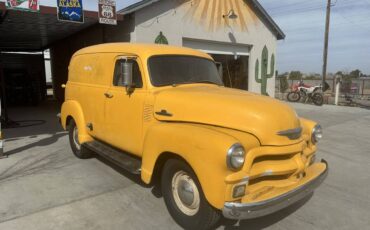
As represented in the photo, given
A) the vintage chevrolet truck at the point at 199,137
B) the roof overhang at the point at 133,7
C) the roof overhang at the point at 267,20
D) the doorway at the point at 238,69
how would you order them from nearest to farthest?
the vintage chevrolet truck at the point at 199,137 → the roof overhang at the point at 133,7 → the roof overhang at the point at 267,20 → the doorway at the point at 238,69

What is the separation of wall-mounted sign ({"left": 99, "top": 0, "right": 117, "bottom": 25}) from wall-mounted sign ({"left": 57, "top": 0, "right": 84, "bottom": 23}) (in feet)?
2.48

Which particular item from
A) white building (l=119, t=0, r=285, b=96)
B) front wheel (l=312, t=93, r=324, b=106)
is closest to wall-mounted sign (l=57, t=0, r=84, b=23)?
white building (l=119, t=0, r=285, b=96)

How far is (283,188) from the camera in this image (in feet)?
11.7

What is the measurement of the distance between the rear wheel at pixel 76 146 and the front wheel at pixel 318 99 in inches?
567

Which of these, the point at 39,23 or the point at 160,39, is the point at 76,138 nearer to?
the point at 160,39

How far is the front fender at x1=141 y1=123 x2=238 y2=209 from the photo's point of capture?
127 inches

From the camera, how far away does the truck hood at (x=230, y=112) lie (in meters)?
3.66

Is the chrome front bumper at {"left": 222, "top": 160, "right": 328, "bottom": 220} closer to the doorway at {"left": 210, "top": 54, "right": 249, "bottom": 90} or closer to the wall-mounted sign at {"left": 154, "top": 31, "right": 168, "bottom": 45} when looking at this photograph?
the wall-mounted sign at {"left": 154, "top": 31, "right": 168, "bottom": 45}

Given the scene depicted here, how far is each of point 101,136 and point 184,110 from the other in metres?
2.30

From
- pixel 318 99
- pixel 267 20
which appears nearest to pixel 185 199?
pixel 267 20

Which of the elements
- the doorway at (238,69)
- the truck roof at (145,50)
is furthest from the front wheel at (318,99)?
the truck roof at (145,50)

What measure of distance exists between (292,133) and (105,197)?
9.18 feet

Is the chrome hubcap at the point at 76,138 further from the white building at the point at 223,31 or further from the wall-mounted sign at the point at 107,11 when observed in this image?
the white building at the point at 223,31

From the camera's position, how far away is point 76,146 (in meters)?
6.86
